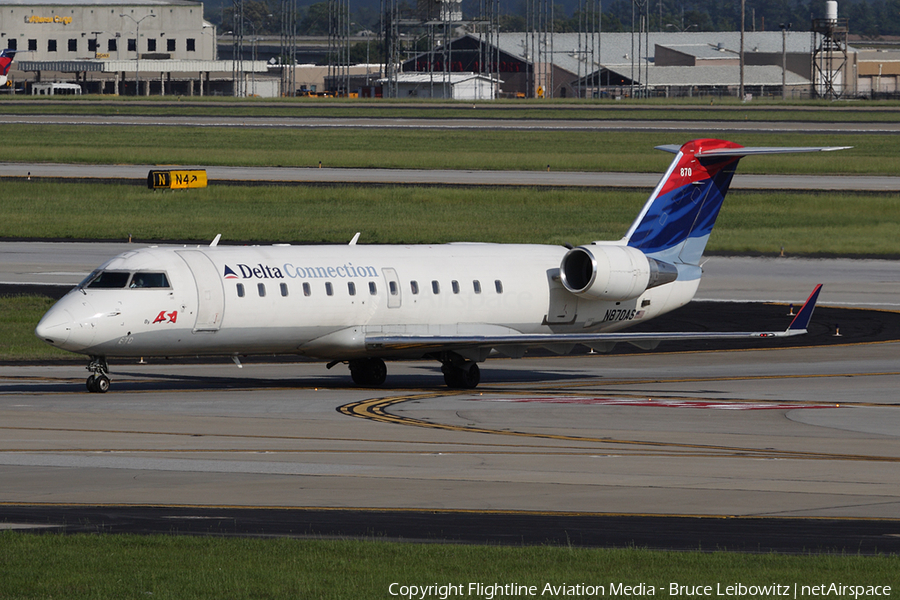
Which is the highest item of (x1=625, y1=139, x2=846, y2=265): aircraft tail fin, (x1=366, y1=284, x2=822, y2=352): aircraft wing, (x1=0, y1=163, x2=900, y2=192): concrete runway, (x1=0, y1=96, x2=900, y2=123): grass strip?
(x1=0, y1=96, x2=900, y2=123): grass strip

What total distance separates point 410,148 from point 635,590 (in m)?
92.0

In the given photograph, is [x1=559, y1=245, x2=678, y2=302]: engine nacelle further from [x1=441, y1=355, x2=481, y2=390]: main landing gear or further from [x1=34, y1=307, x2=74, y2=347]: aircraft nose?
[x1=34, y1=307, x2=74, y2=347]: aircraft nose

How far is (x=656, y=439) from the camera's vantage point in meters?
24.7

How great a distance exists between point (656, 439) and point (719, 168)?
48.2 ft

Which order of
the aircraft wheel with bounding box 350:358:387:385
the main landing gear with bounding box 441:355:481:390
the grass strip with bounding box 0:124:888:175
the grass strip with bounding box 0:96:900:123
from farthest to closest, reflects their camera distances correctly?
the grass strip with bounding box 0:96:900:123
the grass strip with bounding box 0:124:888:175
the aircraft wheel with bounding box 350:358:387:385
the main landing gear with bounding box 441:355:481:390

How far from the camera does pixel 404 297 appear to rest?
32719 mm

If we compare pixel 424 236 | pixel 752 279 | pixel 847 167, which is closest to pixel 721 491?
pixel 752 279

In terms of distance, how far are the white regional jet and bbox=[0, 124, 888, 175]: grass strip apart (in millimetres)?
54622

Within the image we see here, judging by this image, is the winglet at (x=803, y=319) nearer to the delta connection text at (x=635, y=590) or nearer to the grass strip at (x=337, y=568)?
the grass strip at (x=337, y=568)

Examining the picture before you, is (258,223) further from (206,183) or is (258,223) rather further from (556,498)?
(556,498)

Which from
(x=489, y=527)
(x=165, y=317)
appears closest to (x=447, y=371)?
(x=165, y=317)

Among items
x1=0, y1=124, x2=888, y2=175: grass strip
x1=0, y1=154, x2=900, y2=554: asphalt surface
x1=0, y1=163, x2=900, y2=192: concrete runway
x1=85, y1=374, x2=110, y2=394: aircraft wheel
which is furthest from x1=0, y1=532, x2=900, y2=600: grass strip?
x1=0, y1=124, x2=888, y2=175: grass strip

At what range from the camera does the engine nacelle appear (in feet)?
113

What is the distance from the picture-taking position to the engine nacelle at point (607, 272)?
34312 millimetres
